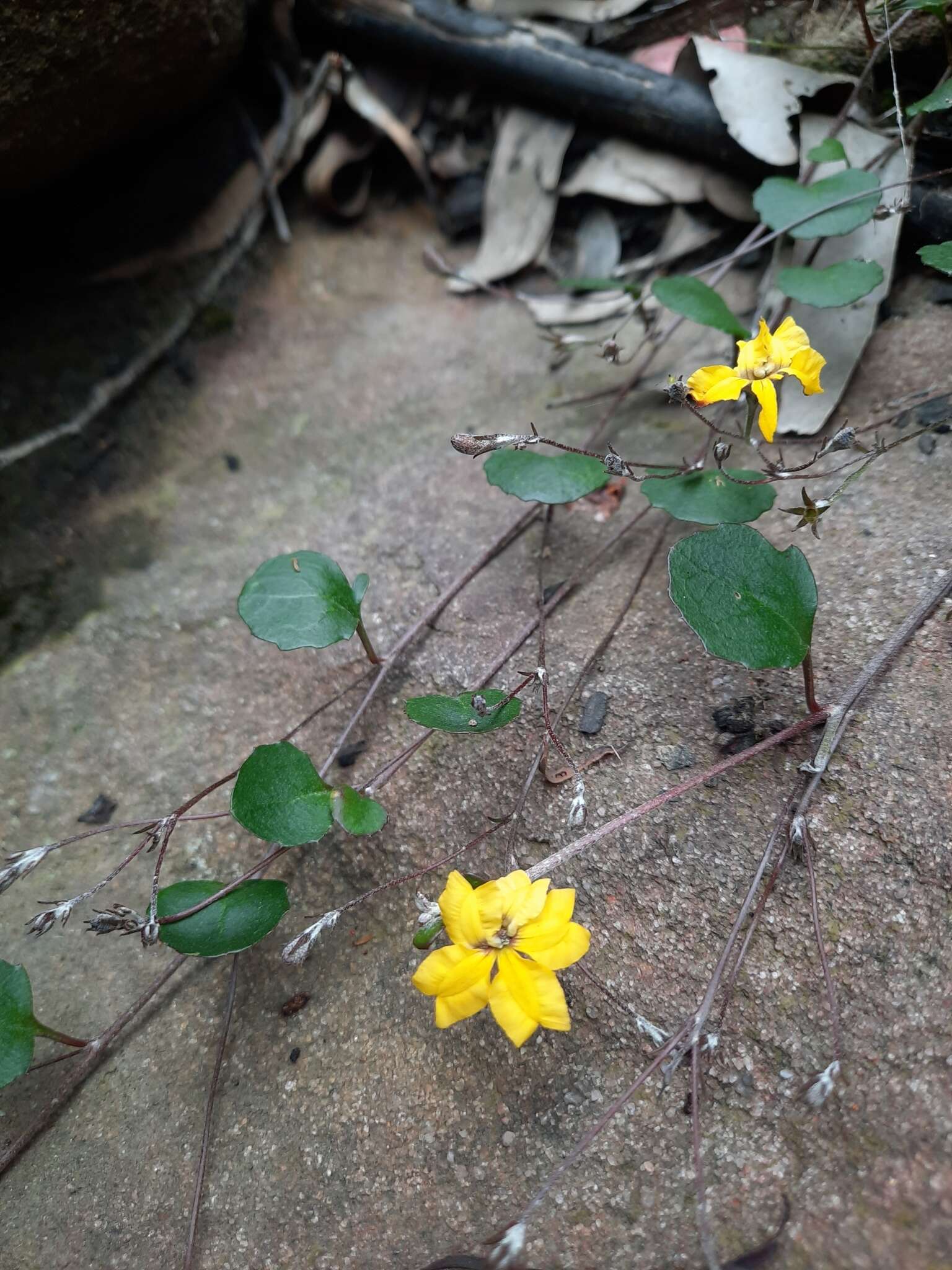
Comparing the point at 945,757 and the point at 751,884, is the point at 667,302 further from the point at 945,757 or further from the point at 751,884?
the point at 751,884

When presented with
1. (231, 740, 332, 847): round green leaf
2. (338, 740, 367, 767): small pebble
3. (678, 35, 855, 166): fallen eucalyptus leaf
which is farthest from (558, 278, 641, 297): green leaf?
(231, 740, 332, 847): round green leaf

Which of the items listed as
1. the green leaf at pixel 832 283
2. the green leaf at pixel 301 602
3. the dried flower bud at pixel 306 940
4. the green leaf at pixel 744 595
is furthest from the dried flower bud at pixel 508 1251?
the green leaf at pixel 832 283

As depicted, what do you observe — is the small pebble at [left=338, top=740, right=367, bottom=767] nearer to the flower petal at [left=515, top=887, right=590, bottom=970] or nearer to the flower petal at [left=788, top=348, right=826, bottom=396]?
the flower petal at [left=515, top=887, right=590, bottom=970]

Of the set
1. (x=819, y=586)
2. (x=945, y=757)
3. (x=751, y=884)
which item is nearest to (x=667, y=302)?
(x=819, y=586)

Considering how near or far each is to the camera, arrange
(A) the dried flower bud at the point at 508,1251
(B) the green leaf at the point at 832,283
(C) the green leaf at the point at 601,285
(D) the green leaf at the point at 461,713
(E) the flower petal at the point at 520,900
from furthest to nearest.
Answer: (C) the green leaf at the point at 601,285, (B) the green leaf at the point at 832,283, (D) the green leaf at the point at 461,713, (E) the flower petal at the point at 520,900, (A) the dried flower bud at the point at 508,1251

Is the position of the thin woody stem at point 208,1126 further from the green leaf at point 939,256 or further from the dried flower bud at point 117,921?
the green leaf at point 939,256
